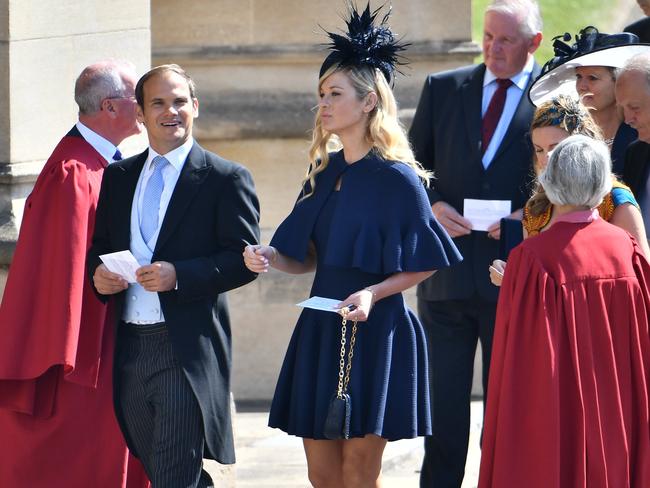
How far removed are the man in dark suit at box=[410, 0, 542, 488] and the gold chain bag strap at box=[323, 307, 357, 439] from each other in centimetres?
119

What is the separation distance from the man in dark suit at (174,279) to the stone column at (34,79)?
1223 mm

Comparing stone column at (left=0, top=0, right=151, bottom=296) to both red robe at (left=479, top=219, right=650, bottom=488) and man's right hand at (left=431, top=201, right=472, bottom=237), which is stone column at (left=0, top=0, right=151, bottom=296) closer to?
man's right hand at (left=431, top=201, right=472, bottom=237)

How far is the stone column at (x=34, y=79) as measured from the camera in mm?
6652

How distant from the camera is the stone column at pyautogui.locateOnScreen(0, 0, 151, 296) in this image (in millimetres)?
6652

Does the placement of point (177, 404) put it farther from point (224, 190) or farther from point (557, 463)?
point (557, 463)

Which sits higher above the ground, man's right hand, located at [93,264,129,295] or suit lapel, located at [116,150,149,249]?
suit lapel, located at [116,150,149,249]

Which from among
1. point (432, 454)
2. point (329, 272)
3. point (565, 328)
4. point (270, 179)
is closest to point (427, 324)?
point (432, 454)


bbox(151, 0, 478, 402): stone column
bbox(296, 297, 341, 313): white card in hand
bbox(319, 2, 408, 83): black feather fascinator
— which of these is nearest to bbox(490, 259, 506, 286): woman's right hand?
bbox(296, 297, 341, 313): white card in hand

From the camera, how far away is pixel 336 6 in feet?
29.0

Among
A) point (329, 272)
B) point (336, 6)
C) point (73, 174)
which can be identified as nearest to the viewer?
point (329, 272)

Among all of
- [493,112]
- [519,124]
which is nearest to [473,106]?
[493,112]

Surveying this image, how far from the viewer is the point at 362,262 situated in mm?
5301

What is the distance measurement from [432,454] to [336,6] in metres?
3.30

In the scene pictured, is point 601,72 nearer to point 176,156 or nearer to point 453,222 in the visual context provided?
point 453,222
